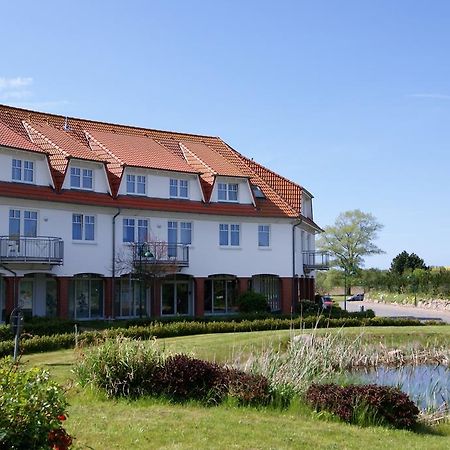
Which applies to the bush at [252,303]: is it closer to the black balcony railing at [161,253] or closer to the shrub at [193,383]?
the black balcony railing at [161,253]

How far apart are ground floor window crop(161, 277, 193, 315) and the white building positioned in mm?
63

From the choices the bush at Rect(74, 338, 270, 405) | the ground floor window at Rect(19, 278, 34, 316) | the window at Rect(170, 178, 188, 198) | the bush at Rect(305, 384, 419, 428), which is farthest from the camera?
the window at Rect(170, 178, 188, 198)

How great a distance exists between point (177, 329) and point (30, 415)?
2281 centimetres

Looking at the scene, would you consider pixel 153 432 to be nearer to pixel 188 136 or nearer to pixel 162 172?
pixel 162 172

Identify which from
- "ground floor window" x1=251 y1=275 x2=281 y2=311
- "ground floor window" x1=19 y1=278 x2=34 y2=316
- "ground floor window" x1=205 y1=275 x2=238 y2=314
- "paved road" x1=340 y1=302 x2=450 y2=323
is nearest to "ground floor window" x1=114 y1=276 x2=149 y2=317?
"ground floor window" x1=205 y1=275 x2=238 y2=314

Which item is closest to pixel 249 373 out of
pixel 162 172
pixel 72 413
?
pixel 72 413

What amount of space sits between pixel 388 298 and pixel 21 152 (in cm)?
4787

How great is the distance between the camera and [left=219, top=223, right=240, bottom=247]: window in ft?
136

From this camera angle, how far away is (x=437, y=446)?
1134 centimetres

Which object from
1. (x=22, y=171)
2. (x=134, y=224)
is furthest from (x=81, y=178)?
(x=134, y=224)

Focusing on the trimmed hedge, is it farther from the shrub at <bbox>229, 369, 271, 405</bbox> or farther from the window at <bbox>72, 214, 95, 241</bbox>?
the shrub at <bbox>229, 369, 271, 405</bbox>

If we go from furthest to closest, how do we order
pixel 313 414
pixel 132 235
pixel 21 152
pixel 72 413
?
pixel 132 235, pixel 21 152, pixel 313 414, pixel 72 413

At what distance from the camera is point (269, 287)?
44719 mm

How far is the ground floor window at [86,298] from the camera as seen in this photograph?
37.3 metres
